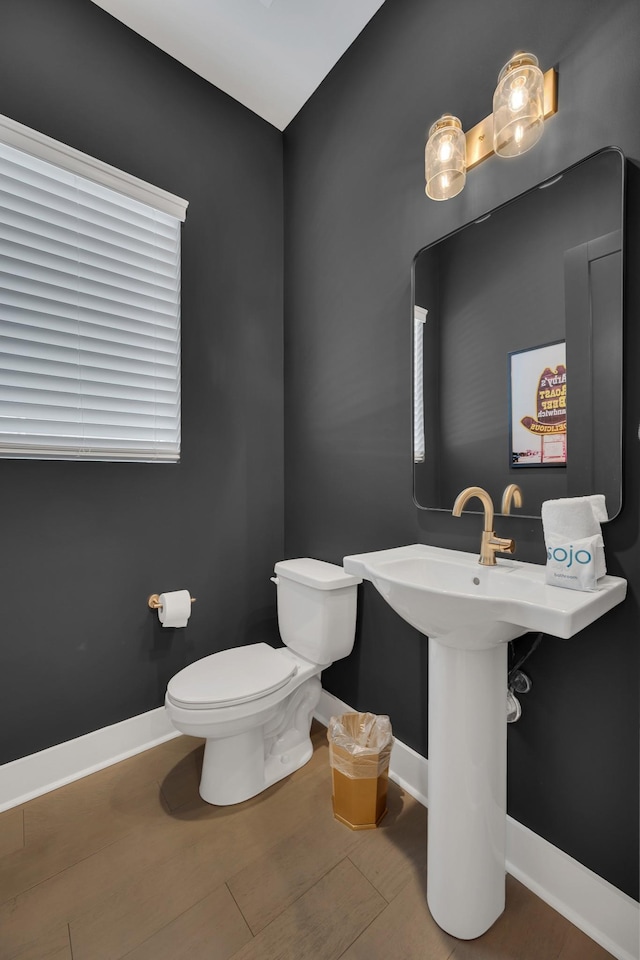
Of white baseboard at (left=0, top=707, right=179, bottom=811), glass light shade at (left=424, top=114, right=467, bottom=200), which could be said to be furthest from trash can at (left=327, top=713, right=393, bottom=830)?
glass light shade at (left=424, top=114, right=467, bottom=200)

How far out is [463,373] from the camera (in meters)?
1.41

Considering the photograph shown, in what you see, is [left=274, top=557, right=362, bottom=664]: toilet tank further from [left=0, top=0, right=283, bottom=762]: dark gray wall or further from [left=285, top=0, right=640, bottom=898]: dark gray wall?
[left=0, top=0, right=283, bottom=762]: dark gray wall

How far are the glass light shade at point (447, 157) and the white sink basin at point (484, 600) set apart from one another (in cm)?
116

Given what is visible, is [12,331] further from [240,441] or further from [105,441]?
[240,441]

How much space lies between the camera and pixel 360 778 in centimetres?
138

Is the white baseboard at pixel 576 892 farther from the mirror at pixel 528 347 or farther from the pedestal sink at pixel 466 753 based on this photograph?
the mirror at pixel 528 347

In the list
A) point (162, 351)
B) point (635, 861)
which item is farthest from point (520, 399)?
point (162, 351)

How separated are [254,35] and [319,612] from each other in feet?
7.61

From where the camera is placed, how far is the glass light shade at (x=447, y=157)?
133cm

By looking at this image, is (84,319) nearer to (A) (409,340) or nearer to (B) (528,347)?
(A) (409,340)

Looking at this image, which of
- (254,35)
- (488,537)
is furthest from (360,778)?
(254,35)

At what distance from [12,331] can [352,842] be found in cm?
200

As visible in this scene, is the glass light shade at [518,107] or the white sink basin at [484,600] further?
the glass light shade at [518,107]

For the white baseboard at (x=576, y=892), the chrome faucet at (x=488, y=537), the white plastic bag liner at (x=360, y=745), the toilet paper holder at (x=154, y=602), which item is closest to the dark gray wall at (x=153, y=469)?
the toilet paper holder at (x=154, y=602)
